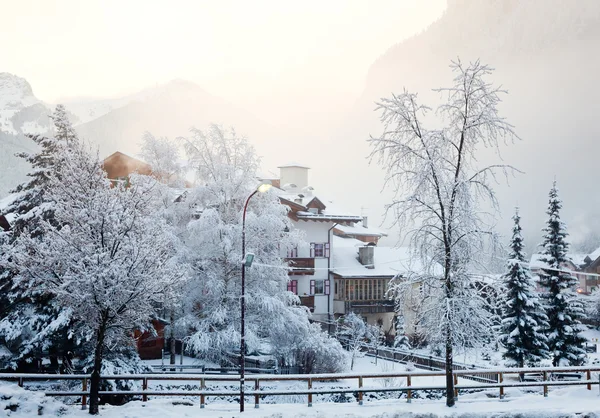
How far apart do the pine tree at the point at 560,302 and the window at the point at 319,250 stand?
17.2 m

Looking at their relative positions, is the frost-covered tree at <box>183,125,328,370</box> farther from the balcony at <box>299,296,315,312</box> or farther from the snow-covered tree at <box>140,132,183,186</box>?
the balcony at <box>299,296,315,312</box>

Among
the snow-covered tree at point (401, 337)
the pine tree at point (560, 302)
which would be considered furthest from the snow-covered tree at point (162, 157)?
the pine tree at point (560, 302)

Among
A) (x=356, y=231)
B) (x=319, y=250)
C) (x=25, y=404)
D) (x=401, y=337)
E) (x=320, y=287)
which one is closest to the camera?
(x=25, y=404)

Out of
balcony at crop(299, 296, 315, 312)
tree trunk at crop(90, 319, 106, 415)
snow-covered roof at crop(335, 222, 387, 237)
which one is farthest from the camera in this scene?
snow-covered roof at crop(335, 222, 387, 237)

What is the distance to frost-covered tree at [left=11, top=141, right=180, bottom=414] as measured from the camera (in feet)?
56.4

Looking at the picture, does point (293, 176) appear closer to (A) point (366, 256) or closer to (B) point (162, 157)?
(A) point (366, 256)

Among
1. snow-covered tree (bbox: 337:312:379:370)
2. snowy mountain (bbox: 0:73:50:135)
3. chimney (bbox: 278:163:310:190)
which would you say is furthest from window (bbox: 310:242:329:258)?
snowy mountain (bbox: 0:73:50:135)

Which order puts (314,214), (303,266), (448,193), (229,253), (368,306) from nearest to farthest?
(448,193) → (229,253) → (314,214) → (303,266) → (368,306)

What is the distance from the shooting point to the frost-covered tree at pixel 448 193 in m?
18.8

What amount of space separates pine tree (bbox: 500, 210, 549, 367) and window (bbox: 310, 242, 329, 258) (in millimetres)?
15393

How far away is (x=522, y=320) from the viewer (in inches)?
1432

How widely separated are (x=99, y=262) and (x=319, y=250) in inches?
1179

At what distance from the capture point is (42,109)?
171 metres

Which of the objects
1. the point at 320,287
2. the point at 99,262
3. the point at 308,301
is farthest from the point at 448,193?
the point at 320,287
